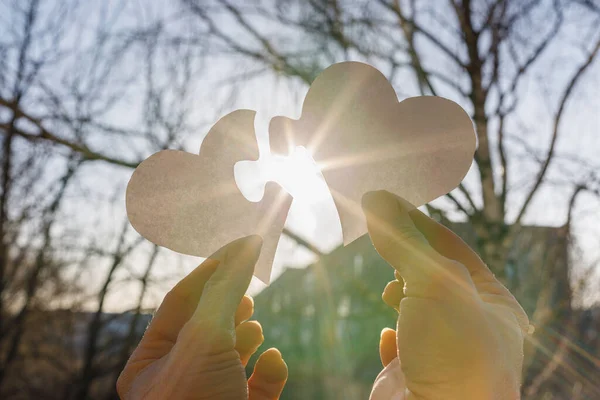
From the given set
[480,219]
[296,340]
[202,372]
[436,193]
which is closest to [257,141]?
[436,193]

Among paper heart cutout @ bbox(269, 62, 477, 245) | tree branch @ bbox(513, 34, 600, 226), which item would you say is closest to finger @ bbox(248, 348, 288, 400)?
paper heart cutout @ bbox(269, 62, 477, 245)

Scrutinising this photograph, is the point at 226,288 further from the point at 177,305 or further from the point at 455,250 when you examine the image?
the point at 455,250

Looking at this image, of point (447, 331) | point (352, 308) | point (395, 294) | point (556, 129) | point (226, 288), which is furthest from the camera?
point (352, 308)

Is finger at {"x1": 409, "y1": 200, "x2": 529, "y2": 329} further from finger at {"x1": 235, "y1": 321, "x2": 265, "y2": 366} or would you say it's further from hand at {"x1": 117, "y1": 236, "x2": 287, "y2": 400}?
finger at {"x1": 235, "y1": 321, "x2": 265, "y2": 366}

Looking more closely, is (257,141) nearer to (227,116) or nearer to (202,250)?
(227,116)

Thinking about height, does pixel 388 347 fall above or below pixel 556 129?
below

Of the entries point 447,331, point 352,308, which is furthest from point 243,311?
point 352,308
